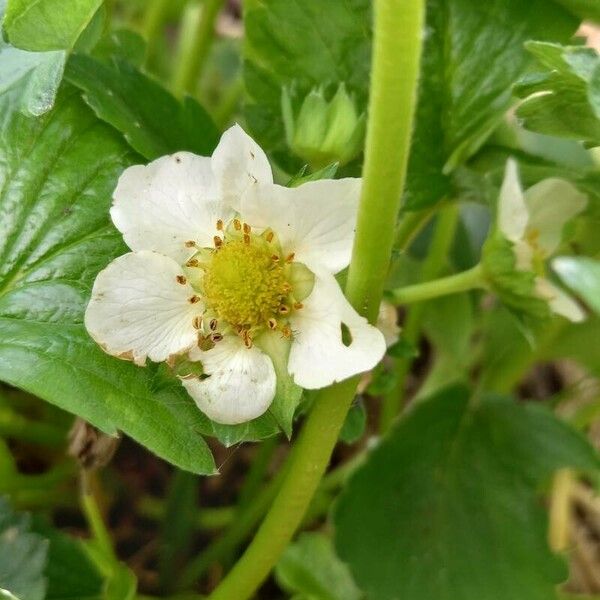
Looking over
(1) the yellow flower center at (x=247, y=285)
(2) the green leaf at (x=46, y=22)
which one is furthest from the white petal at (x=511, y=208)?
(2) the green leaf at (x=46, y=22)

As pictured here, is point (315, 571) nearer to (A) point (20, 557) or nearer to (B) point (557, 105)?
(A) point (20, 557)

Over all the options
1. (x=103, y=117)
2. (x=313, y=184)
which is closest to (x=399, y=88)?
(x=313, y=184)

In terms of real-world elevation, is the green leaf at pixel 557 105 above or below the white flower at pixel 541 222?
above

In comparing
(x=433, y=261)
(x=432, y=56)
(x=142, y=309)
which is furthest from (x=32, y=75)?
(x=433, y=261)

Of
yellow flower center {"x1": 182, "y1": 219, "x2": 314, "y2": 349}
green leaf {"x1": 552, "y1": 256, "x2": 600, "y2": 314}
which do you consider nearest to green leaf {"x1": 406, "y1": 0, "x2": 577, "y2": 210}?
yellow flower center {"x1": 182, "y1": 219, "x2": 314, "y2": 349}

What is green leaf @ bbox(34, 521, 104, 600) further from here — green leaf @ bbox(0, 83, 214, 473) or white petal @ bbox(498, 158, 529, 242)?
white petal @ bbox(498, 158, 529, 242)

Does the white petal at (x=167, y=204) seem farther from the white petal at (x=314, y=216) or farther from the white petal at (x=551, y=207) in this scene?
the white petal at (x=551, y=207)

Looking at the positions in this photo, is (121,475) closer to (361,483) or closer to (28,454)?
(28,454)
